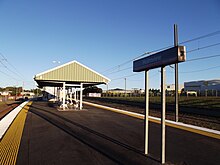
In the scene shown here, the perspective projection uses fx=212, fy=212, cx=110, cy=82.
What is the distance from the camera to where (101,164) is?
540 cm

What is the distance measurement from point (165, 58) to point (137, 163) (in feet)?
9.38

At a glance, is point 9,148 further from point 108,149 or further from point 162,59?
point 162,59

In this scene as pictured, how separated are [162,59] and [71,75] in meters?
16.6

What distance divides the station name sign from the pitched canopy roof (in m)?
14.9

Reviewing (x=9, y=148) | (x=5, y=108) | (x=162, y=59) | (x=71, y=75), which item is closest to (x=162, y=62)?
(x=162, y=59)

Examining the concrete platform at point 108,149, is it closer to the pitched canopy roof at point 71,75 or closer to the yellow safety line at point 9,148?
the yellow safety line at point 9,148

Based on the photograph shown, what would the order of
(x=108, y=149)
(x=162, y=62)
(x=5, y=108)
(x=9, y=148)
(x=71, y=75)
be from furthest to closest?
1. (x=5, y=108)
2. (x=71, y=75)
3. (x=9, y=148)
4. (x=108, y=149)
5. (x=162, y=62)

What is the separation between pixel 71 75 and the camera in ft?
70.5

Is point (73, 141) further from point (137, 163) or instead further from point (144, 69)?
point (144, 69)

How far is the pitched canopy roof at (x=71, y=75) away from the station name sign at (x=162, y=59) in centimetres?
1493

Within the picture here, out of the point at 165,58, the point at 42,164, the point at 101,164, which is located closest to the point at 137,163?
the point at 101,164

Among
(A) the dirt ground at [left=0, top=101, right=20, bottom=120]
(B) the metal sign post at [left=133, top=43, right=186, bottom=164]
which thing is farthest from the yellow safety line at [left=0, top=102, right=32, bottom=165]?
(A) the dirt ground at [left=0, top=101, right=20, bottom=120]

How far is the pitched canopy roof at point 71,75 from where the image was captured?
20.8m

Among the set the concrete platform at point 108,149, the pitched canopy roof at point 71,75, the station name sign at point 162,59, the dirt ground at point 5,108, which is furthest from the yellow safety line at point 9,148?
the pitched canopy roof at point 71,75
